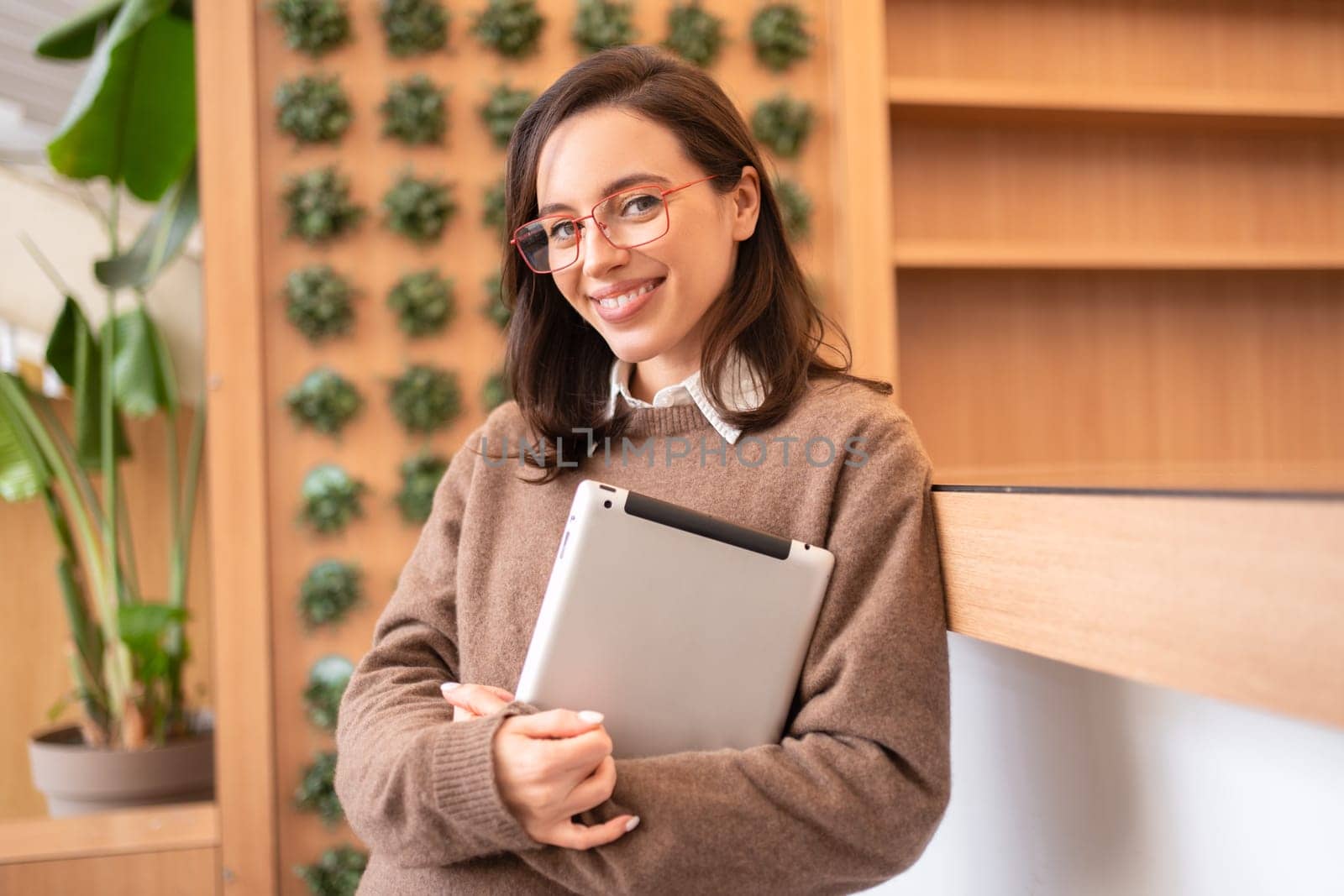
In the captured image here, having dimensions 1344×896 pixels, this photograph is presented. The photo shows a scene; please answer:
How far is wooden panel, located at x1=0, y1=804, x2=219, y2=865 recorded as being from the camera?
79.2 inches

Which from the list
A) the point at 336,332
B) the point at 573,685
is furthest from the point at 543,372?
the point at 336,332

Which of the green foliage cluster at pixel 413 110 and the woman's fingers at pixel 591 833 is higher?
the green foliage cluster at pixel 413 110

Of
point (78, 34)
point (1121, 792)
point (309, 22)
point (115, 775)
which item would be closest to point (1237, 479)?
point (1121, 792)

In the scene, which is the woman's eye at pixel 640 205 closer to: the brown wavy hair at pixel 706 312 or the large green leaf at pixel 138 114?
the brown wavy hair at pixel 706 312

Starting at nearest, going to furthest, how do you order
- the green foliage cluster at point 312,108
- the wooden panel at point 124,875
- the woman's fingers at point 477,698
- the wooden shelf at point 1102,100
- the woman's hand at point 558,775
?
the woman's hand at point 558,775 → the woman's fingers at point 477,698 → the wooden panel at point 124,875 → the green foliage cluster at point 312,108 → the wooden shelf at point 1102,100

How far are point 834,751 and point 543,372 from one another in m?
0.53

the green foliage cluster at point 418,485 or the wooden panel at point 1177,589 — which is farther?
the green foliage cluster at point 418,485

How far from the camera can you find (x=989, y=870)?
3.29ft

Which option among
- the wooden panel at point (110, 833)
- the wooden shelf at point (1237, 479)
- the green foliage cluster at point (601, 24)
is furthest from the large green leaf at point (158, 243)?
the wooden shelf at point (1237, 479)

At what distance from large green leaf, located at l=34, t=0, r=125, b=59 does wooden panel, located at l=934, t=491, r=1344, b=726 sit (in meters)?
2.26

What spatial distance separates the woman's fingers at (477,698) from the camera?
0.88 metres

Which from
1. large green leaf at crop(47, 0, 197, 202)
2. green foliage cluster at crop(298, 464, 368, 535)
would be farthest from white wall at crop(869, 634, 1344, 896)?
large green leaf at crop(47, 0, 197, 202)

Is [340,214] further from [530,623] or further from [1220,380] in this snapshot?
[1220,380]

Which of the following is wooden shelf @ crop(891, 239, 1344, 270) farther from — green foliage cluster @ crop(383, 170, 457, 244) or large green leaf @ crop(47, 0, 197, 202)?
large green leaf @ crop(47, 0, 197, 202)
